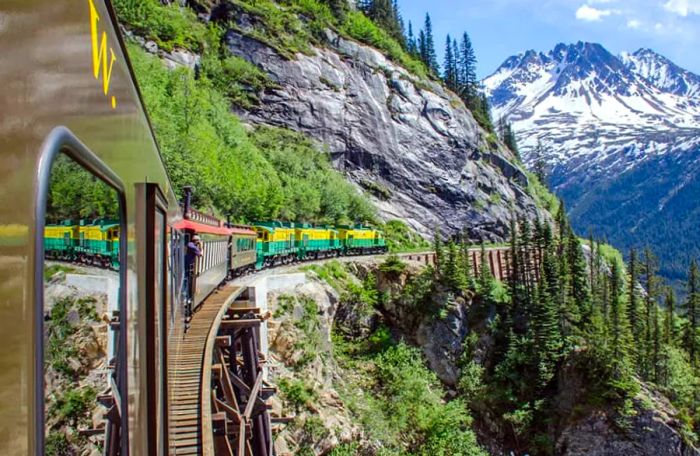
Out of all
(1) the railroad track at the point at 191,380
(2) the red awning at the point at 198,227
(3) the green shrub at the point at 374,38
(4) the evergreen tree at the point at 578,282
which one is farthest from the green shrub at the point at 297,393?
(3) the green shrub at the point at 374,38

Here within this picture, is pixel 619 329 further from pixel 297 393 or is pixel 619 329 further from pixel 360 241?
pixel 297 393

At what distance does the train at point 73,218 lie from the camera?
1105 millimetres

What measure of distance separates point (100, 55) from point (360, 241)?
39685mm

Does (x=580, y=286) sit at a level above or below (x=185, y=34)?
below

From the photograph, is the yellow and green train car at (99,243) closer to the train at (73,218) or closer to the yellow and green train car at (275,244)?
the train at (73,218)

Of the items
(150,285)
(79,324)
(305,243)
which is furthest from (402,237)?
(79,324)

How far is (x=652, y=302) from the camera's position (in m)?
52.3

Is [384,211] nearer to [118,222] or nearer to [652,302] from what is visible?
[652,302]

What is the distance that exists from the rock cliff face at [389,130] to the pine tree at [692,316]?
18974mm

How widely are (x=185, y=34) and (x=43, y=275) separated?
5431 centimetres

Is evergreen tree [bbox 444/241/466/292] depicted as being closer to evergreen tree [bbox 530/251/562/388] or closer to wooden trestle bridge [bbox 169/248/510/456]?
evergreen tree [bbox 530/251/562/388]

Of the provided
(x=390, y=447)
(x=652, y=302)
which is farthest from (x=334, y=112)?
(x=390, y=447)

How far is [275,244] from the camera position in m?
28.5

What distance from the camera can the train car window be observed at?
51.8 inches
